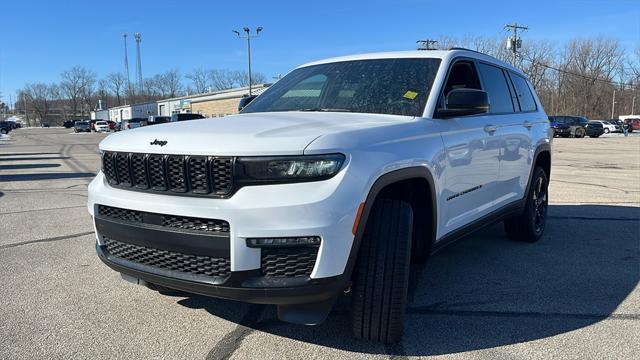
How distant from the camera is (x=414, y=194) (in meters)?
3.49

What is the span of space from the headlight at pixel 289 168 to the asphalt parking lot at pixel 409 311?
1.10 meters

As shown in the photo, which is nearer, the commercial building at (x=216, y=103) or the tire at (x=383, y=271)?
the tire at (x=383, y=271)

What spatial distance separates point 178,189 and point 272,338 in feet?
3.69

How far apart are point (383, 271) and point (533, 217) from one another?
337 cm

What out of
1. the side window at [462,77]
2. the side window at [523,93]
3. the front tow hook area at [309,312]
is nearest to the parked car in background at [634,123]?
the side window at [523,93]

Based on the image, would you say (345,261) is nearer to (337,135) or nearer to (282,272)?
(282,272)

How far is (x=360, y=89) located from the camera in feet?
13.2

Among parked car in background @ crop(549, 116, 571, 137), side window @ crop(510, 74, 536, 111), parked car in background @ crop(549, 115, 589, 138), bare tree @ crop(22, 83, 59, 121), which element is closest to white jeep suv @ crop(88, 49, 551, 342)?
side window @ crop(510, 74, 536, 111)

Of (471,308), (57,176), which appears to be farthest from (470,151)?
(57,176)

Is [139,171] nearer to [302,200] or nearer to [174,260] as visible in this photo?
[174,260]

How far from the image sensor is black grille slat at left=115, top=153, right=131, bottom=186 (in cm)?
312

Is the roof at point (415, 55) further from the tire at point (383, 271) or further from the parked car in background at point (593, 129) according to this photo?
the parked car in background at point (593, 129)

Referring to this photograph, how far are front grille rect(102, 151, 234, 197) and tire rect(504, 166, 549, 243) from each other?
3.76 metres

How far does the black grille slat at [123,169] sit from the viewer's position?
3125 millimetres
